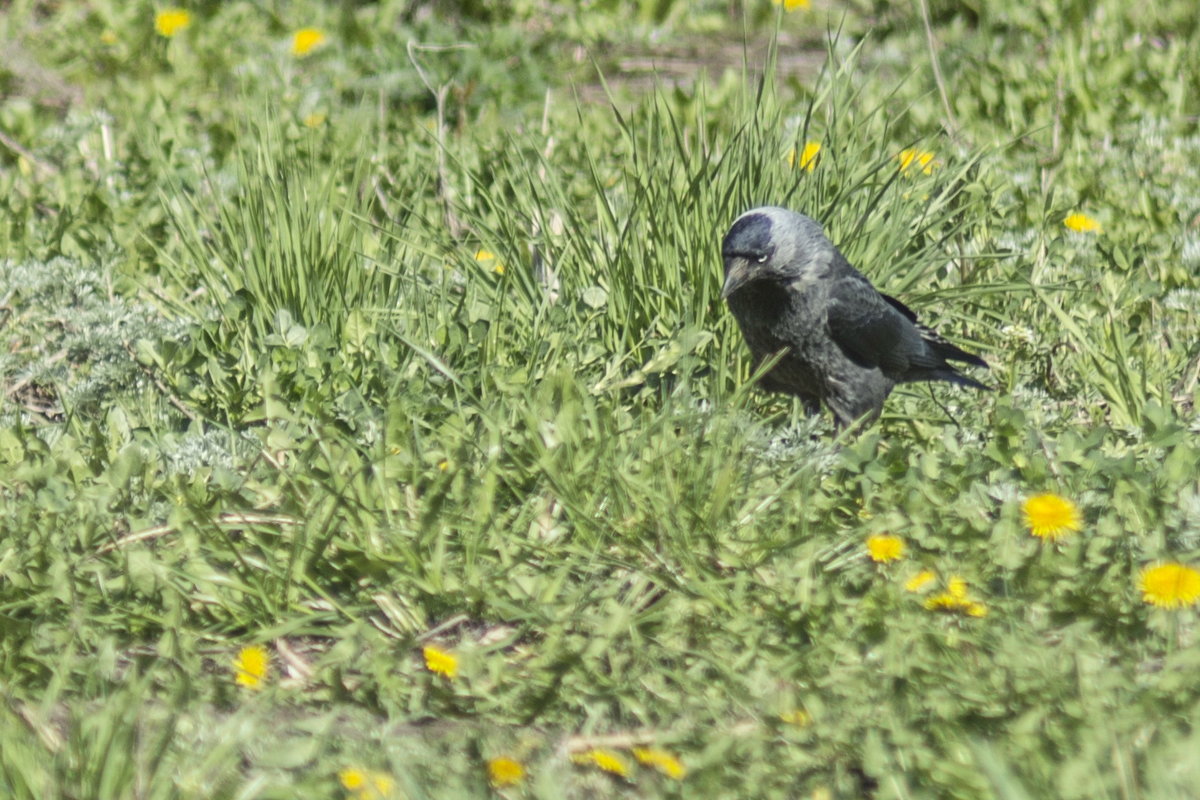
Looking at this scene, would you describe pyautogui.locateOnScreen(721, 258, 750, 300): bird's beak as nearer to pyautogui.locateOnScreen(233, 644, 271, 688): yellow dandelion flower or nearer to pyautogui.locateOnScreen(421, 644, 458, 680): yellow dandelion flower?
pyautogui.locateOnScreen(421, 644, 458, 680): yellow dandelion flower

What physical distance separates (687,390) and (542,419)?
0.33m

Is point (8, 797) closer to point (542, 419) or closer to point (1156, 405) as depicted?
point (542, 419)

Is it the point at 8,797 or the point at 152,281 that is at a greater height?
the point at 8,797

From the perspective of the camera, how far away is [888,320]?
3.97m

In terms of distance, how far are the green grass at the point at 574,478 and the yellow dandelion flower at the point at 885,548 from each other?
1.4 inches

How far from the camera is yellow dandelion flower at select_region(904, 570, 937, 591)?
2.89m

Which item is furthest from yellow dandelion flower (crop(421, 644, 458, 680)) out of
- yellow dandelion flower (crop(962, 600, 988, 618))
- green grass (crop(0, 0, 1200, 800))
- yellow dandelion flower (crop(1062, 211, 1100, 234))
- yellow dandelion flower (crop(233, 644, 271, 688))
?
yellow dandelion flower (crop(1062, 211, 1100, 234))

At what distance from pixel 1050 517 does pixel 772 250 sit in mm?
1062

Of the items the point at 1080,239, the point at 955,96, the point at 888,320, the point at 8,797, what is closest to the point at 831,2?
the point at 955,96

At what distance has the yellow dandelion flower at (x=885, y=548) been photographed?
2963 mm

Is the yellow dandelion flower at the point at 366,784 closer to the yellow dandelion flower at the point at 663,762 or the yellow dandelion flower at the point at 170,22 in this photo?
the yellow dandelion flower at the point at 663,762

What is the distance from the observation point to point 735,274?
3.73 metres

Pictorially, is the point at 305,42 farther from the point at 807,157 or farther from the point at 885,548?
the point at 885,548

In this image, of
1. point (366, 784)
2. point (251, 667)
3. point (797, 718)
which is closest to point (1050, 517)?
point (797, 718)
